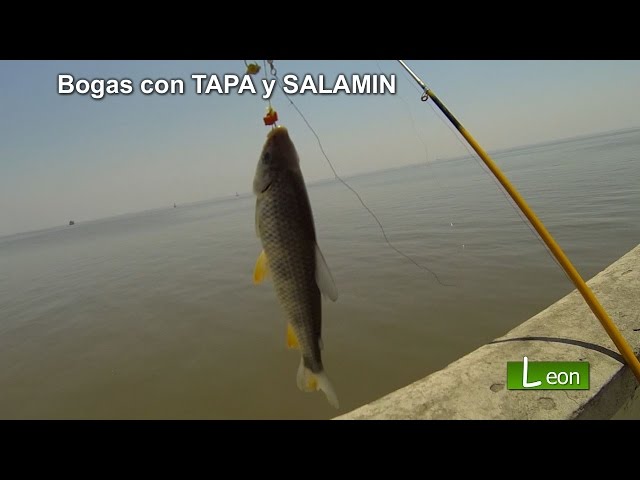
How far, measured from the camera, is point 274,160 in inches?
64.2

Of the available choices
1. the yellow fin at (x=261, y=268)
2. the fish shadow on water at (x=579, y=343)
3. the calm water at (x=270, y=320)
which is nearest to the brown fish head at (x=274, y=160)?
the yellow fin at (x=261, y=268)

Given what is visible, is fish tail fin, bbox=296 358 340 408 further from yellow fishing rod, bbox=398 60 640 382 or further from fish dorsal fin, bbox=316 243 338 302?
yellow fishing rod, bbox=398 60 640 382

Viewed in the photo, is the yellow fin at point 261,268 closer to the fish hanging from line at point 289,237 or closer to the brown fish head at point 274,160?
the fish hanging from line at point 289,237

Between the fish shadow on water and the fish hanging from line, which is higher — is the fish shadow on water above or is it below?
below

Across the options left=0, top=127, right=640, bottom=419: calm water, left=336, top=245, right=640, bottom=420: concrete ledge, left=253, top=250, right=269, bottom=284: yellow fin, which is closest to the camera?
left=253, top=250, right=269, bottom=284: yellow fin

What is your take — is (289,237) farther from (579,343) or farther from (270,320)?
(270,320)

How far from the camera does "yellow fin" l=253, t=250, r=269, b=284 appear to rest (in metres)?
1.72

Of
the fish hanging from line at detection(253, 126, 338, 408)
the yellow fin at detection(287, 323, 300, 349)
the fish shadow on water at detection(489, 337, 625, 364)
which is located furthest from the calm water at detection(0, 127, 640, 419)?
the fish hanging from line at detection(253, 126, 338, 408)

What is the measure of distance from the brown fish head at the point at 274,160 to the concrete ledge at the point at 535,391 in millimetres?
2014

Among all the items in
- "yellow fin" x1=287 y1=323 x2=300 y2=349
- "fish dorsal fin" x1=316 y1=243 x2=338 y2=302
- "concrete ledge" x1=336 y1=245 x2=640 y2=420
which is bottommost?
"concrete ledge" x1=336 y1=245 x2=640 y2=420

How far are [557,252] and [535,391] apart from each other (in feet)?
3.83

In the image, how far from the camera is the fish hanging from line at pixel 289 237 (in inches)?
63.3

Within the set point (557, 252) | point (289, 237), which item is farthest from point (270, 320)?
point (289, 237)
